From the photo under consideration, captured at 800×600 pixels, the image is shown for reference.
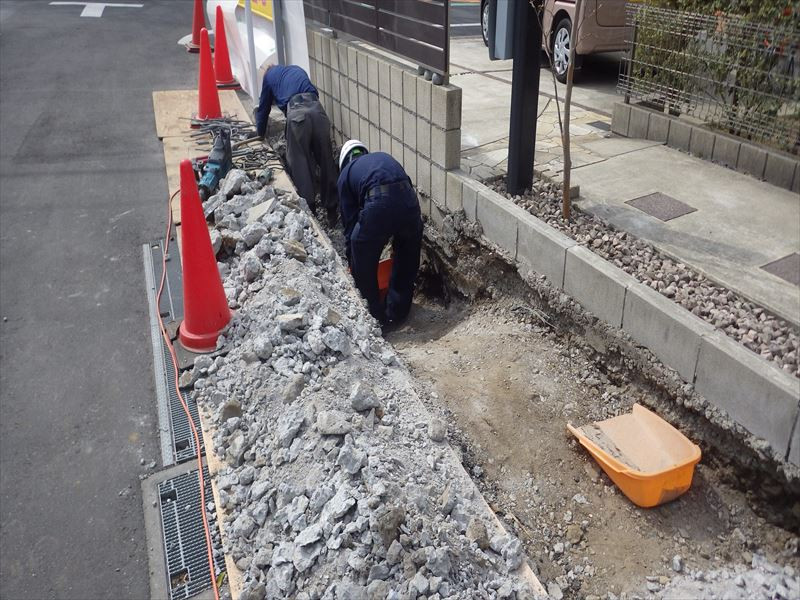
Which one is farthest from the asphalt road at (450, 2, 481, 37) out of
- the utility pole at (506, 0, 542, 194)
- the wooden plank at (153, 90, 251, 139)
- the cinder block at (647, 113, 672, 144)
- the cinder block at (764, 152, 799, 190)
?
the utility pole at (506, 0, 542, 194)

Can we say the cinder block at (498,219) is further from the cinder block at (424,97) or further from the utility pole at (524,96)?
the cinder block at (424,97)

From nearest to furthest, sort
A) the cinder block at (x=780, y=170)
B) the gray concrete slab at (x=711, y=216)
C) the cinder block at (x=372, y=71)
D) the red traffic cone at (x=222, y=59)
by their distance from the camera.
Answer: the gray concrete slab at (x=711, y=216) → the cinder block at (x=780, y=170) → the cinder block at (x=372, y=71) → the red traffic cone at (x=222, y=59)

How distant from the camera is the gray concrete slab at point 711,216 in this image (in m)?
3.93

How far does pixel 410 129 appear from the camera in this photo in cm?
561

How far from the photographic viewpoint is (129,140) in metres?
7.32

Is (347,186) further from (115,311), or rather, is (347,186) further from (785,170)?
(785,170)

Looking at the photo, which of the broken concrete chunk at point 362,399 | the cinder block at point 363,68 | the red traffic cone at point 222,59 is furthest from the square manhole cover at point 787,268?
the red traffic cone at point 222,59

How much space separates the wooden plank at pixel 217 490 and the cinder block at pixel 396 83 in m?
3.24

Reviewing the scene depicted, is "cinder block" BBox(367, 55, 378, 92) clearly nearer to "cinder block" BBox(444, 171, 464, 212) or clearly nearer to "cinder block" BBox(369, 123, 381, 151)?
"cinder block" BBox(369, 123, 381, 151)

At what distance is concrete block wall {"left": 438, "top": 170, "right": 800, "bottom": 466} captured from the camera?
2996 millimetres

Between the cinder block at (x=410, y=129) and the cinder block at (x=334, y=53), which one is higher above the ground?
the cinder block at (x=334, y=53)

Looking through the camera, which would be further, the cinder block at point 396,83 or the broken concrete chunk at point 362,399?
the cinder block at point 396,83

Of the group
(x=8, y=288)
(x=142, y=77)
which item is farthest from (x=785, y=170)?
(x=142, y=77)

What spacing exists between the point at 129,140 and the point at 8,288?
3012 mm
